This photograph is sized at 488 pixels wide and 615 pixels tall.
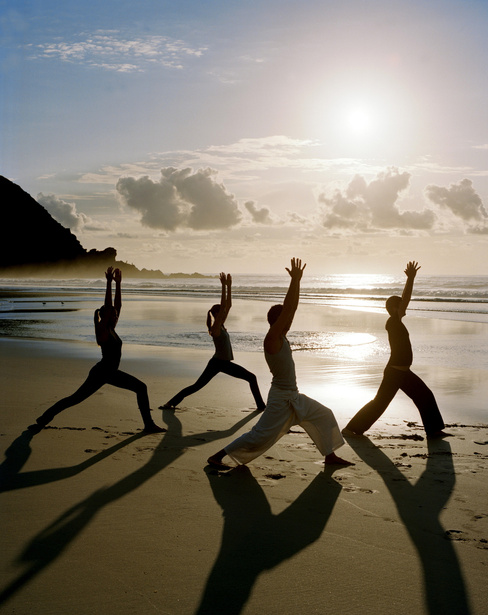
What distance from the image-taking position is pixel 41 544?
13.2ft

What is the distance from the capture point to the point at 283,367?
564cm

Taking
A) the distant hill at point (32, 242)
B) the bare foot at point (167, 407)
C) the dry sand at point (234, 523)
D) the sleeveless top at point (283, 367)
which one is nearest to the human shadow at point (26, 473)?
the dry sand at point (234, 523)

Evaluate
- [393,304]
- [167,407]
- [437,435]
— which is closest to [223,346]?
[167,407]

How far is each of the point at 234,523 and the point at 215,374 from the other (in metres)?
4.00

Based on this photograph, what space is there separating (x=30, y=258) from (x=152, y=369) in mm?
141724

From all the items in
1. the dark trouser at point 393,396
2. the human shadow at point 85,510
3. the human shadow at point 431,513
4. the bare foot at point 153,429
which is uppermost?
the dark trouser at point 393,396

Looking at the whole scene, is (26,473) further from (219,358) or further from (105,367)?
(219,358)

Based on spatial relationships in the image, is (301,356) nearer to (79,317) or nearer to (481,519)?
(481,519)

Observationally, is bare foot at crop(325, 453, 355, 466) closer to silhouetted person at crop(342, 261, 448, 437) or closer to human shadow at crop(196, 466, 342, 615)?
human shadow at crop(196, 466, 342, 615)

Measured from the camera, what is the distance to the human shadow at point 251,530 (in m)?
3.50

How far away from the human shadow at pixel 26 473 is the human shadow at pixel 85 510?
52 centimetres

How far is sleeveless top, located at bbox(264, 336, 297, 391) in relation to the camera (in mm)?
5602

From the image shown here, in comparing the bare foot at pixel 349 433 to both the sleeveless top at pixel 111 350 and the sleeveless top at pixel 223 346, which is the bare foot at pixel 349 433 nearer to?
the sleeveless top at pixel 223 346

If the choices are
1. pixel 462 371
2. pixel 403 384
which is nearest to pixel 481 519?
pixel 403 384
